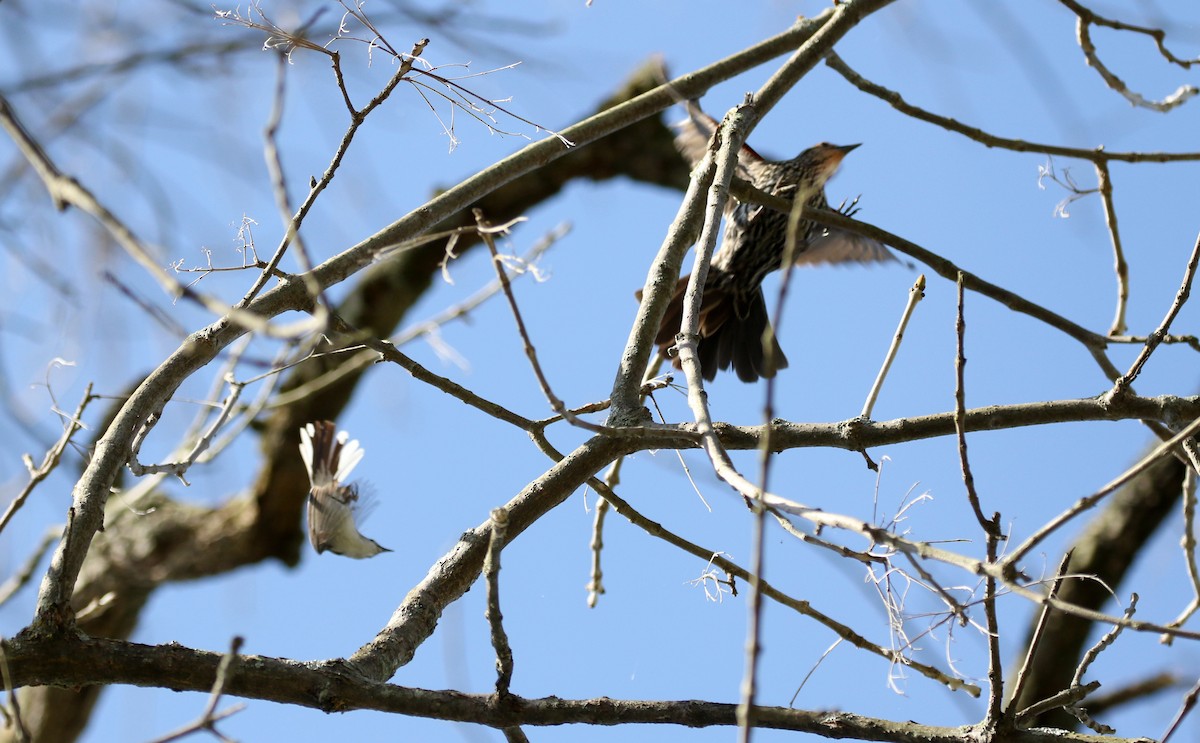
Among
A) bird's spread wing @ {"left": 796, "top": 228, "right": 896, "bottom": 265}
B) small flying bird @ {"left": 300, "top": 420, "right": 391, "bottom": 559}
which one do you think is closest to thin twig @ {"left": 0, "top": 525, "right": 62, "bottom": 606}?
small flying bird @ {"left": 300, "top": 420, "right": 391, "bottom": 559}

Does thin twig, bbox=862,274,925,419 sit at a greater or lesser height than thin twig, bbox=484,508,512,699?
greater

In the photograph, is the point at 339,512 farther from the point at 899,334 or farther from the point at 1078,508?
the point at 1078,508

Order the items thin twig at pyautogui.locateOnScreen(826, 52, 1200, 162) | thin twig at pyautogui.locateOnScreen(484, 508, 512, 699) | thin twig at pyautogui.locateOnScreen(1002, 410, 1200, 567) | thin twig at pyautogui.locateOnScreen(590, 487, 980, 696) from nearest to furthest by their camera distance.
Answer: thin twig at pyautogui.locateOnScreen(1002, 410, 1200, 567), thin twig at pyautogui.locateOnScreen(484, 508, 512, 699), thin twig at pyautogui.locateOnScreen(590, 487, 980, 696), thin twig at pyautogui.locateOnScreen(826, 52, 1200, 162)

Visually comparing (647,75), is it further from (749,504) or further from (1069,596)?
(749,504)

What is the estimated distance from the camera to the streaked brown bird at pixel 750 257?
317cm

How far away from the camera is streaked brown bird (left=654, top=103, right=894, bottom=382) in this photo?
10.4 ft

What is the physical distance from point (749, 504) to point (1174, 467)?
3.31 meters

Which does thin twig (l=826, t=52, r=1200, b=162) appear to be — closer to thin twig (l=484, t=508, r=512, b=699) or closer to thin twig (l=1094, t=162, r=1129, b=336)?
thin twig (l=1094, t=162, r=1129, b=336)

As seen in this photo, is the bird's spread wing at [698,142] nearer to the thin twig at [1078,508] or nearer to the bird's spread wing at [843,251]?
the bird's spread wing at [843,251]

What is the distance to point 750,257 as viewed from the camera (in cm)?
324

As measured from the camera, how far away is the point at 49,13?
7.06 ft

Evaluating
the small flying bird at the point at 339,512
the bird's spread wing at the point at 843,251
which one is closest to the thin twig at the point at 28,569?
the small flying bird at the point at 339,512

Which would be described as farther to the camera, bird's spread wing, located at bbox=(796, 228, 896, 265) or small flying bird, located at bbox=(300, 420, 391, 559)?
bird's spread wing, located at bbox=(796, 228, 896, 265)

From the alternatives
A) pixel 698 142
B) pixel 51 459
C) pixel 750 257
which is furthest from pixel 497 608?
pixel 698 142
